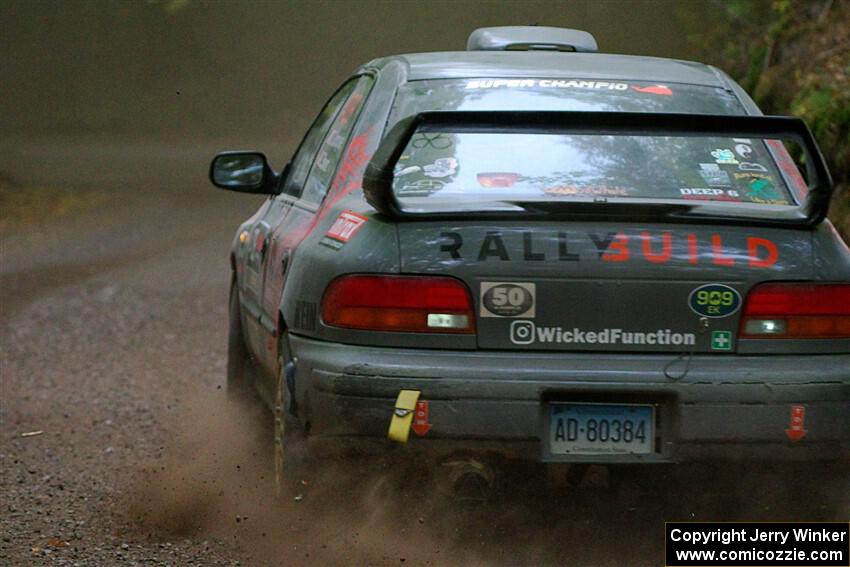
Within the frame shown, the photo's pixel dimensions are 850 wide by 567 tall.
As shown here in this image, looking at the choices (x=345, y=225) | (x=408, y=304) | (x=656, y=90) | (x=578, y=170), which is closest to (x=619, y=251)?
(x=578, y=170)

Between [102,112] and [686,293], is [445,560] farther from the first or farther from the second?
[102,112]

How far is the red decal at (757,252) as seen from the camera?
4.46m

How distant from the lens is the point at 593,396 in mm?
4379

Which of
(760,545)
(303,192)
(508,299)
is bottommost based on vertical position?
(760,545)

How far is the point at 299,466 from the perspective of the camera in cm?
465

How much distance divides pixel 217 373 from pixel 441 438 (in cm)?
468

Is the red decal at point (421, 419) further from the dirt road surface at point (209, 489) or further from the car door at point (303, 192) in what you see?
the car door at point (303, 192)

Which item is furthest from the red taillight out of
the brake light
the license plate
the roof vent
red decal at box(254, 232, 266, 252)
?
the roof vent

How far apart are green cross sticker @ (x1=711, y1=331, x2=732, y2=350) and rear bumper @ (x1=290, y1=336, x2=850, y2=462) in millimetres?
36

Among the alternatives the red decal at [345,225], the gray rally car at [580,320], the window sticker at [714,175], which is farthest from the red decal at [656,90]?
the red decal at [345,225]

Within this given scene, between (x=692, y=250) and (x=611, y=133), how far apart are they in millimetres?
427

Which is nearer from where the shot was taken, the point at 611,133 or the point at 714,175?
the point at 611,133

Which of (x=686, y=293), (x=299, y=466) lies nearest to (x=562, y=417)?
(x=686, y=293)

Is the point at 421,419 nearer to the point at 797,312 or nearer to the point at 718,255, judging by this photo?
the point at 718,255
